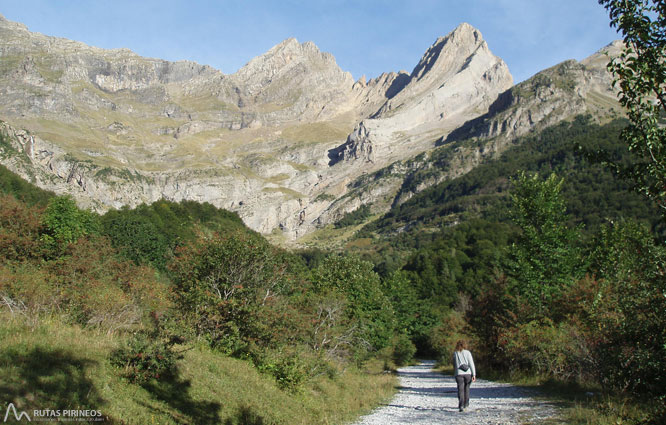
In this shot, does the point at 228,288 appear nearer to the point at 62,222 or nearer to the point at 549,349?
the point at 549,349

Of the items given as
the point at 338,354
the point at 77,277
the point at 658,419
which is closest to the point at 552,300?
the point at 338,354

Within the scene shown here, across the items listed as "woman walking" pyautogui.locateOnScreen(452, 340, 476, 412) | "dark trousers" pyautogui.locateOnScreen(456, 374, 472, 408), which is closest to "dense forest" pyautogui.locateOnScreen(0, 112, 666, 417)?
"woman walking" pyautogui.locateOnScreen(452, 340, 476, 412)

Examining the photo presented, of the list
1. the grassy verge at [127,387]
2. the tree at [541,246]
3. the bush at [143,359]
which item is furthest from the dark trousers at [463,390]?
the tree at [541,246]

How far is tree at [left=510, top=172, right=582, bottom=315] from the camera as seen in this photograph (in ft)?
84.1

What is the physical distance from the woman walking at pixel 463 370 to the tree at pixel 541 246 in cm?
1323

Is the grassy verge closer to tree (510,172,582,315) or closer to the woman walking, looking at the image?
the woman walking

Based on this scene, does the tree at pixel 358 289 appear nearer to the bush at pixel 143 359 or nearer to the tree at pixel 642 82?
the bush at pixel 143 359

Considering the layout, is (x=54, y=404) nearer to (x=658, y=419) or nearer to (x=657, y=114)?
(x=658, y=419)

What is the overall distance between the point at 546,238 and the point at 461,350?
16.5 metres

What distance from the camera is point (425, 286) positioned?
99875 mm

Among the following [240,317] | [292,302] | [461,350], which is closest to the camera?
[461,350]

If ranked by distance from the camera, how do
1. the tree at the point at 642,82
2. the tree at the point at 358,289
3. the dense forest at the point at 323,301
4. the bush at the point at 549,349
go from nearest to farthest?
the tree at the point at 642,82
the dense forest at the point at 323,301
the bush at the point at 549,349
the tree at the point at 358,289

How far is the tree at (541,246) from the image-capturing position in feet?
A: 84.1

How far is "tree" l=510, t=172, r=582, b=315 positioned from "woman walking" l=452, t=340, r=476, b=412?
13.2 m
